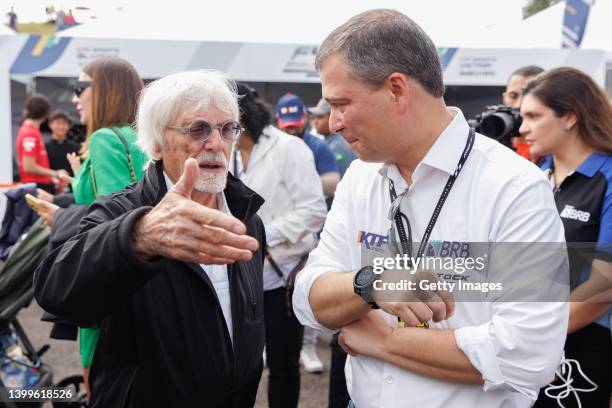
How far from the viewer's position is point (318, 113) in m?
6.30

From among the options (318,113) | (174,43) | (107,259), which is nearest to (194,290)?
(107,259)

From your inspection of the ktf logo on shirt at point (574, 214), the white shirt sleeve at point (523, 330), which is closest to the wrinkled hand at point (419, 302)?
the white shirt sleeve at point (523, 330)

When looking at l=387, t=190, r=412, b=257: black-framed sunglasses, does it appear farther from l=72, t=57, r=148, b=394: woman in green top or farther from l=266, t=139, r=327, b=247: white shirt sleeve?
l=266, t=139, r=327, b=247: white shirt sleeve

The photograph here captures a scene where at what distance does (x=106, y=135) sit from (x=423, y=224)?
1.67 metres

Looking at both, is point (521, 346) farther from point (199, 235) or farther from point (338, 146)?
point (338, 146)

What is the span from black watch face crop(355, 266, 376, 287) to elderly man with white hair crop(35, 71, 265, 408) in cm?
27

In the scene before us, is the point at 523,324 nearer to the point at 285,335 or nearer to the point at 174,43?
the point at 285,335

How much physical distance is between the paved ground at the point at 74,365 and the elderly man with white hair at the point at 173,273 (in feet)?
8.58

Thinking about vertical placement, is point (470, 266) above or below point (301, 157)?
above

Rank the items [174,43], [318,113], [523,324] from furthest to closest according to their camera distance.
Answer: [174,43], [318,113], [523,324]

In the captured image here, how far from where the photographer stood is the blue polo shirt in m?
2.18

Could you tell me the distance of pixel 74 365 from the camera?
506cm

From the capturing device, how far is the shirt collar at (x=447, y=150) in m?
1.46

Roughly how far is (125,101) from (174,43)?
6273 millimetres
